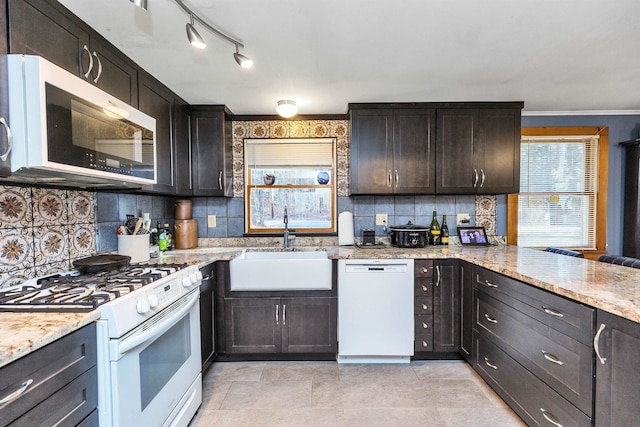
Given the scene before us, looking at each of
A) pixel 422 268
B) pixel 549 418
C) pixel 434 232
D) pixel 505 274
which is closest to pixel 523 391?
pixel 549 418

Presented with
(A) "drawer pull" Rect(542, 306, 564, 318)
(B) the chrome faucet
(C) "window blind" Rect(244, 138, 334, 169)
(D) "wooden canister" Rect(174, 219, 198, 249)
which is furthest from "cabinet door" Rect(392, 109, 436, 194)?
(D) "wooden canister" Rect(174, 219, 198, 249)

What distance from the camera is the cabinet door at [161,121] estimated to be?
6.75ft

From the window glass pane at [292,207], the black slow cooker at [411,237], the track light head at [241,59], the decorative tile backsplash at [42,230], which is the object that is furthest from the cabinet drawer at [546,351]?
the decorative tile backsplash at [42,230]

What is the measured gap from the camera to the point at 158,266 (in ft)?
6.09

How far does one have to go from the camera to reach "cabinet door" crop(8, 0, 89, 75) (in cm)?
116

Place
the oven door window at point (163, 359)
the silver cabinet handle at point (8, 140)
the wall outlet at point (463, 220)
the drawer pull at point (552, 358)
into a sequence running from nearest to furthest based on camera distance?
the silver cabinet handle at point (8, 140)
the oven door window at point (163, 359)
the drawer pull at point (552, 358)
the wall outlet at point (463, 220)

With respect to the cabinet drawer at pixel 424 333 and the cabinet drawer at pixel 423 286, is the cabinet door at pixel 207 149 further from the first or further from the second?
the cabinet drawer at pixel 424 333

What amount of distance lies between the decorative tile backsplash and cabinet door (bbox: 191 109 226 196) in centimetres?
90

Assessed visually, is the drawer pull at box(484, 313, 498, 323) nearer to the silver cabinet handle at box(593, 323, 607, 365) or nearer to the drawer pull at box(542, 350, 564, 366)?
the drawer pull at box(542, 350, 564, 366)

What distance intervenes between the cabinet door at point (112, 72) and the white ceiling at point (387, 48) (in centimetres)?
6

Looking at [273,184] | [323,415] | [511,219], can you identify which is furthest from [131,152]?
[511,219]

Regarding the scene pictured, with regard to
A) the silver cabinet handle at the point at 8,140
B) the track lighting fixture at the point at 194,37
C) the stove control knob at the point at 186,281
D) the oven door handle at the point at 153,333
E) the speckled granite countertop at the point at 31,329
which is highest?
the track lighting fixture at the point at 194,37

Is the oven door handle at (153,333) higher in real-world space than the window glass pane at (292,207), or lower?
lower

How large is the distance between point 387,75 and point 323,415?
223 centimetres
